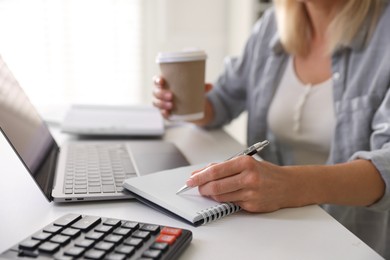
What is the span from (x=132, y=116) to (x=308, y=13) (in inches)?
20.8

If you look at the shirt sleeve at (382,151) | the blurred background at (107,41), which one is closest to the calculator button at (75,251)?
the shirt sleeve at (382,151)

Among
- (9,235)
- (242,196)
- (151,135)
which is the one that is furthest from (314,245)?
(151,135)

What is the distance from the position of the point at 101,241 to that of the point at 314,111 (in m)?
0.74

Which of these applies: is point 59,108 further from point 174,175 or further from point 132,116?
point 174,175

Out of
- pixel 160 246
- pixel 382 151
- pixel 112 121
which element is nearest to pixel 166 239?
pixel 160 246

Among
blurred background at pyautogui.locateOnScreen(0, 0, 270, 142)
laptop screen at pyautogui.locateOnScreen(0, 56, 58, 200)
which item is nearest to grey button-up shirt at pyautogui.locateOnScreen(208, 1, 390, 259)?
laptop screen at pyautogui.locateOnScreen(0, 56, 58, 200)

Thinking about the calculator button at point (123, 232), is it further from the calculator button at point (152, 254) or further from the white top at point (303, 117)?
the white top at point (303, 117)

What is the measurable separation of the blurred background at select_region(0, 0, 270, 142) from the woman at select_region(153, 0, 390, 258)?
114 centimetres

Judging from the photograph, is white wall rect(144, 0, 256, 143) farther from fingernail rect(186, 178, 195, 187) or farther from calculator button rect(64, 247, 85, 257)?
calculator button rect(64, 247, 85, 257)

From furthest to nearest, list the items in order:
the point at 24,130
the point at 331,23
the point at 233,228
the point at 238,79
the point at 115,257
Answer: the point at 238,79 < the point at 331,23 < the point at 24,130 < the point at 233,228 < the point at 115,257

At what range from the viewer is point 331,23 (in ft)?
3.52

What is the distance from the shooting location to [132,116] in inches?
44.6

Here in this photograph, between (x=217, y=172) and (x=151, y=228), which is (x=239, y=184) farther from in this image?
(x=151, y=228)

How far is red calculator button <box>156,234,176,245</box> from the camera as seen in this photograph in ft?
1.58
